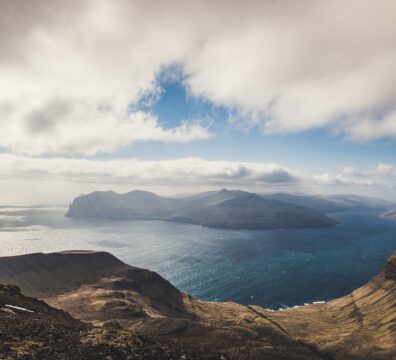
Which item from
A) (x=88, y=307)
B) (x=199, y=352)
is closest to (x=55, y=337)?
(x=199, y=352)

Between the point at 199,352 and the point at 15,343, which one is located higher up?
the point at 15,343

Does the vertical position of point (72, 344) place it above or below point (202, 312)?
above

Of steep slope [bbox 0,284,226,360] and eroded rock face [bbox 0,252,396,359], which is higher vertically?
steep slope [bbox 0,284,226,360]

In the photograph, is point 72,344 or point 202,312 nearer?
point 72,344

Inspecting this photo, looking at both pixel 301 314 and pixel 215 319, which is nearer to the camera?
pixel 215 319

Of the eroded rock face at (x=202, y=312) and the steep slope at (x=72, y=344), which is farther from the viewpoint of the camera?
the eroded rock face at (x=202, y=312)

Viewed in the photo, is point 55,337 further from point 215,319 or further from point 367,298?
point 367,298

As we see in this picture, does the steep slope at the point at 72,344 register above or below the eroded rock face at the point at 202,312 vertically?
above

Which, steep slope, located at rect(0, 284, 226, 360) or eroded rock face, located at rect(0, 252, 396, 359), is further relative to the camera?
eroded rock face, located at rect(0, 252, 396, 359)
